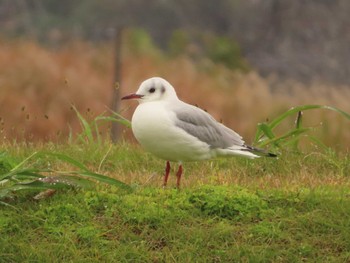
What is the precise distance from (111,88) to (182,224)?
685 centimetres

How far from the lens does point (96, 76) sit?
13734mm

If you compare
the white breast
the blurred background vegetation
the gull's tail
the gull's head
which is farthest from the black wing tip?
the blurred background vegetation

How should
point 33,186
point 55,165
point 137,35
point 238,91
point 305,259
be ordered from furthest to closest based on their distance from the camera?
1. point 137,35
2. point 238,91
3. point 55,165
4. point 33,186
5. point 305,259

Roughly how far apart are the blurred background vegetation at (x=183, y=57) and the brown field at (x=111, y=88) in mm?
20

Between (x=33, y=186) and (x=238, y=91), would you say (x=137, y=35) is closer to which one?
(x=238, y=91)

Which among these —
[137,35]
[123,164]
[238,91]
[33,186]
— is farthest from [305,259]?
[137,35]

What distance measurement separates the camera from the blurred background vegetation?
1232 centimetres

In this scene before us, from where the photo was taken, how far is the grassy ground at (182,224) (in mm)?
5957

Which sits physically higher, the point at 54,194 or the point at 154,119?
the point at 154,119

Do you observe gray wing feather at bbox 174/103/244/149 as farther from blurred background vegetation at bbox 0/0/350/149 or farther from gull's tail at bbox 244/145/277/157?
blurred background vegetation at bbox 0/0/350/149

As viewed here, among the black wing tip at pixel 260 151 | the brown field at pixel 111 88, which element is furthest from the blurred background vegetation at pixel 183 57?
the black wing tip at pixel 260 151

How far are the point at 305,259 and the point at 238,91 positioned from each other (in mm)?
7538

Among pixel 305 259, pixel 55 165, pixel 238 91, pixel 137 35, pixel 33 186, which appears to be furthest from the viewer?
pixel 137 35

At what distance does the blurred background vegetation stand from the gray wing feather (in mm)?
3097
